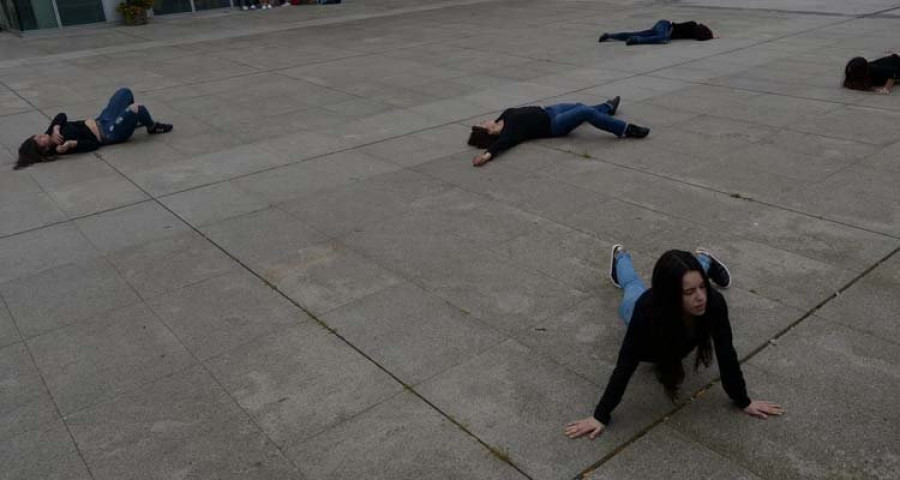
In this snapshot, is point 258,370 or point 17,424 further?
point 258,370

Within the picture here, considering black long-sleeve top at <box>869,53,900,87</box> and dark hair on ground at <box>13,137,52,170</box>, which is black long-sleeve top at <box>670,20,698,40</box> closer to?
black long-sleeve top at <box>869,53,900,87</box>

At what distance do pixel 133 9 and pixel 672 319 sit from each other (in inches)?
742

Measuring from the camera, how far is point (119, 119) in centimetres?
892

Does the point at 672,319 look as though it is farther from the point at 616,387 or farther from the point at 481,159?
the point at 481,159

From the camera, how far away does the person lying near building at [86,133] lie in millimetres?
8484

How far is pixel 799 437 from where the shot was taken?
3.67 m

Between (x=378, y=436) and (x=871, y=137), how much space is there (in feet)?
22.8

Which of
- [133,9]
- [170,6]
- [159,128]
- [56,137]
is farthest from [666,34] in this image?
[170,6]

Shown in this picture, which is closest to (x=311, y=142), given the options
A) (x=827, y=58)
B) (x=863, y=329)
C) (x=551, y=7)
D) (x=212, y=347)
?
(x=212, y=347)

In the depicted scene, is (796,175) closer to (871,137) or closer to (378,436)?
(871,137)

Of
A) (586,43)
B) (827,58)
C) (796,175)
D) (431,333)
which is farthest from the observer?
(586,43)

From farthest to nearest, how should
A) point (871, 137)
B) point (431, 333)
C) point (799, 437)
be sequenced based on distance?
point (871, 137)
point (431, 333)
point (799, 437)

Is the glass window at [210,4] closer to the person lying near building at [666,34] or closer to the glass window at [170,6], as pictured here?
the glass window at [170,6]

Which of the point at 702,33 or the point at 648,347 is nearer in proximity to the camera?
the point at 648,347
